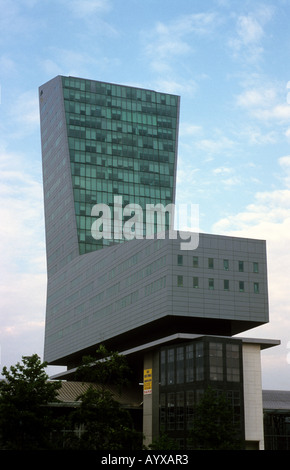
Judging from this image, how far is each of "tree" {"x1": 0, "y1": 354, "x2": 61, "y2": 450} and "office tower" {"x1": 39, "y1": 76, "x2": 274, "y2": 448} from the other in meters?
24.3

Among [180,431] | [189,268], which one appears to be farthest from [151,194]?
[180,431]

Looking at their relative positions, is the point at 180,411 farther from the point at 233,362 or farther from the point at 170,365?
the point at 233,362

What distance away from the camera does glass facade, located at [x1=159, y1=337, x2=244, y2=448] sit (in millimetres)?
90750

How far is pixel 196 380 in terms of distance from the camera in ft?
301

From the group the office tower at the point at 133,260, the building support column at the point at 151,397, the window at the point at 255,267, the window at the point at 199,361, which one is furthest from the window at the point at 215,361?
the window at the point at 255,267

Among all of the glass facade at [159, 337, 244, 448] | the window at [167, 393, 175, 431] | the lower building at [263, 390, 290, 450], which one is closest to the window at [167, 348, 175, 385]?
the glass facade at [159, 337, 244, 448]

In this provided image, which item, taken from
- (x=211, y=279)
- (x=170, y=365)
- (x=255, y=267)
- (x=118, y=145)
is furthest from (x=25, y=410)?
(x=118, y=145)

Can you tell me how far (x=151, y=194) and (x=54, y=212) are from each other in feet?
84.9

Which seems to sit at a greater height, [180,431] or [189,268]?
[189,268]

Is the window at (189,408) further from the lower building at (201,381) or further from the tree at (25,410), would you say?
the tree at (25,410)

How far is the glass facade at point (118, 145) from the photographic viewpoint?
538 ft
